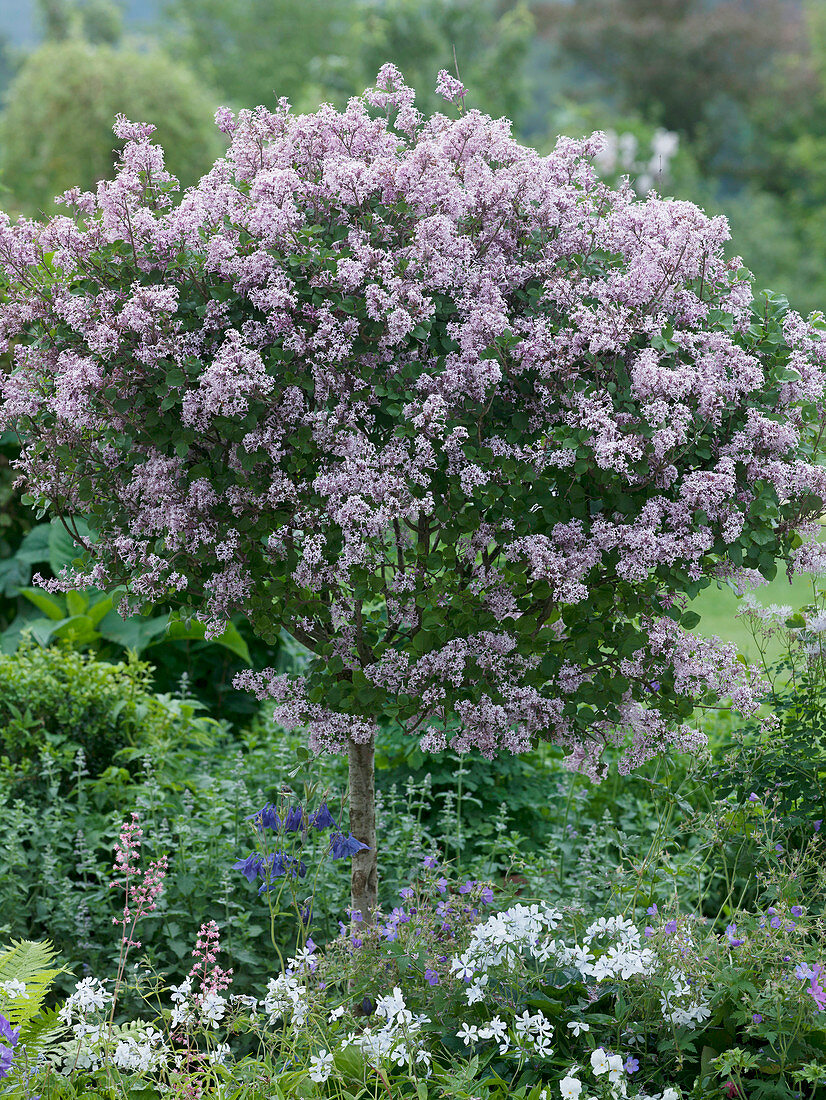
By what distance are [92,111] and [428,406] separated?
15178 millimetres

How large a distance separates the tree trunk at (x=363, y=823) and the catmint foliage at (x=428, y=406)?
1.09ft

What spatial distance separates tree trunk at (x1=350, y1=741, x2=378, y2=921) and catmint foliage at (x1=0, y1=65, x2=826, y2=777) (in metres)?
0.33

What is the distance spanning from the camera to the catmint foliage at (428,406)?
235 centimetres

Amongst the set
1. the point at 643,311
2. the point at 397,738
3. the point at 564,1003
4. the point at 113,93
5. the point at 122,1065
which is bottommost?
the point at 122,1065

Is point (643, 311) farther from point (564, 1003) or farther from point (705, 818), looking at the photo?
point (564, 1003)

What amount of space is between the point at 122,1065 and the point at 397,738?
7.06ft

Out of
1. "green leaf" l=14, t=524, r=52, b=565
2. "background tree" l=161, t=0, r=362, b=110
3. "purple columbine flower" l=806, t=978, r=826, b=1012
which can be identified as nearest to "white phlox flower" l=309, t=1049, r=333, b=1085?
"purple columbine flower" l=806, t=978, r=826, b=1012

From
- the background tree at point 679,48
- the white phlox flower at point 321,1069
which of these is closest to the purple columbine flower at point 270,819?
the white phlox flower at point 321,1069

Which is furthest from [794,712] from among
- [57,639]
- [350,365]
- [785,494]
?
[57,639]

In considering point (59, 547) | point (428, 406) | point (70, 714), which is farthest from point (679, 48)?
point (428, 406)

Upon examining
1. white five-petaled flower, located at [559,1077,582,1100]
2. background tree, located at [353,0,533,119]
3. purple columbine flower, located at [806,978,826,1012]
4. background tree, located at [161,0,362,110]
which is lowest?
white five-petaled flower, located at [559,1077,582,1100]

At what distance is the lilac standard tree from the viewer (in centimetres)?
235

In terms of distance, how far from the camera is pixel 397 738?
4418 millimetres

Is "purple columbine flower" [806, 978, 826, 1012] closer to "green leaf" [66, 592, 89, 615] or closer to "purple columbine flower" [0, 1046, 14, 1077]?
"purple columbine flower" [0, 1046, 14, 1077]
